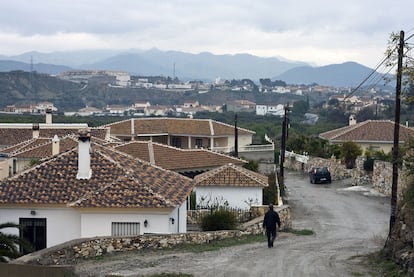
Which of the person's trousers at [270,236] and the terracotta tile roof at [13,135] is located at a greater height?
the terracotta tile roof at [13,135]

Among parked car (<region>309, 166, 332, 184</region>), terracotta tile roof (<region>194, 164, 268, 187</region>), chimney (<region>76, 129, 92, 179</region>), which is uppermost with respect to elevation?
chimney (<region>76, 129, 92, 179</region>)

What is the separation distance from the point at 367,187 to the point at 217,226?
21.8 meters

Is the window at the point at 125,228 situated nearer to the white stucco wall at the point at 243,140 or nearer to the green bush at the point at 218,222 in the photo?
the green bush at the point at 218,222

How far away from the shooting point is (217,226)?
22.4 meters

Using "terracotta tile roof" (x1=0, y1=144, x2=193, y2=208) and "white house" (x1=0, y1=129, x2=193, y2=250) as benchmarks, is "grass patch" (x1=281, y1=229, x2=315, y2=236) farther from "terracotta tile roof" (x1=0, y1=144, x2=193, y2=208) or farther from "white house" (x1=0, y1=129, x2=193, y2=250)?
"white house" (x1=0, y1=129, x2=193, y2=250)

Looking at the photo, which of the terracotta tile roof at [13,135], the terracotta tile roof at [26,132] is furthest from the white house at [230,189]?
the terracotta tile roof at [13,135]

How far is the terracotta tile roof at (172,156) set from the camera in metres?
38.0

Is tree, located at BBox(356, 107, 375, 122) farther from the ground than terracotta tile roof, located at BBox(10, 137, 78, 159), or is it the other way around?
tree, located at BBox(356, 107, 375, 122)

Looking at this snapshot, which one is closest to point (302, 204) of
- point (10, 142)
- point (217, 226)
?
point (217, 226)

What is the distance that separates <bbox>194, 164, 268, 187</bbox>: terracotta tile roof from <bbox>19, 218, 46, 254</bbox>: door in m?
11.6

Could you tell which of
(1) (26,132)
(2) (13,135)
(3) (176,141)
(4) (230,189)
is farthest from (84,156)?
(3) (176,141)

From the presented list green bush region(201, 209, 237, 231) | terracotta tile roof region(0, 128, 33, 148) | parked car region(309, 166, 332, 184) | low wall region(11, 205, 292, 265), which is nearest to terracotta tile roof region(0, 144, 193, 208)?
green bush region(201, 209, 237, 231)

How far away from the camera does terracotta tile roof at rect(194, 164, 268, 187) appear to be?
105 ft

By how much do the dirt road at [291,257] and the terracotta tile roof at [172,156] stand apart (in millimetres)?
10211
